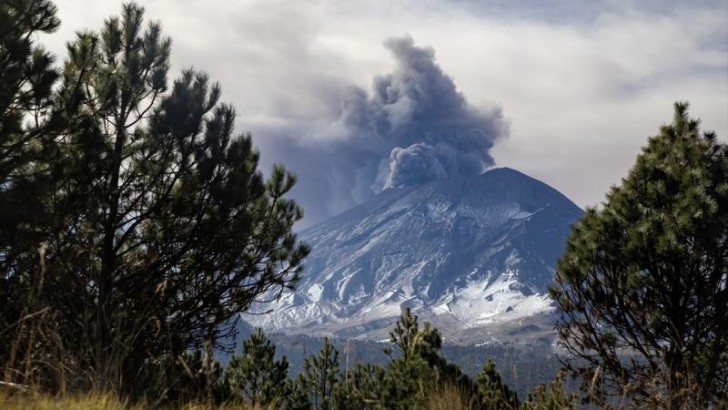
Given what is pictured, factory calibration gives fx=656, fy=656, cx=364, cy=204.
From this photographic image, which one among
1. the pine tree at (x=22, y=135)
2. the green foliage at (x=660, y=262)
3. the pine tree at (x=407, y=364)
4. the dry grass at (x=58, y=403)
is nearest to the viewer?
the dry grass at (x=58, y=403)

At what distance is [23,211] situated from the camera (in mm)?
9109

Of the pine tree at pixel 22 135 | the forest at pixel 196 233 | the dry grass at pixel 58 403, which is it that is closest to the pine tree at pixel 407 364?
the forest at pixel 196 233

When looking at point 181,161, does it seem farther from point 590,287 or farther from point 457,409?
point 590,287

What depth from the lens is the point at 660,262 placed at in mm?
14781

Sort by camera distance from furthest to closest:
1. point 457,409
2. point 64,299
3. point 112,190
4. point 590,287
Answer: point 590,287 < point 112,190 < point 64,299 < point 457,409

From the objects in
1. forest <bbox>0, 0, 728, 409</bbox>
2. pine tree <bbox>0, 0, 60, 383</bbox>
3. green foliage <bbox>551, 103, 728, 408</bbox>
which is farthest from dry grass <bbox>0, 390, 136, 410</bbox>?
green foliage <bbox>551, 103, 728, 408</bbox>

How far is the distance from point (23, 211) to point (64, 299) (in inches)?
79.6

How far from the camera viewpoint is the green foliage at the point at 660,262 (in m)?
14.1

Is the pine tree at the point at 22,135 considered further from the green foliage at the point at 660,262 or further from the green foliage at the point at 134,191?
the green foliage at the point at 660,262

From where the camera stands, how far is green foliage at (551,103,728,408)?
46.3 feet

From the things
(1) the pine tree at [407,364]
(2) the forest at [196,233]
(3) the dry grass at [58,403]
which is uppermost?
(2) the forest at [196,233]

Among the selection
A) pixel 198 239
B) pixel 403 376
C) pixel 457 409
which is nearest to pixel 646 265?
pixel 403 376

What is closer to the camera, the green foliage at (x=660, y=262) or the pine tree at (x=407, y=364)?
the pine tree at (x=407, y=364)

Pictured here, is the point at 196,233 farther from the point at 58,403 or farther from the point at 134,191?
the point at 58,403
